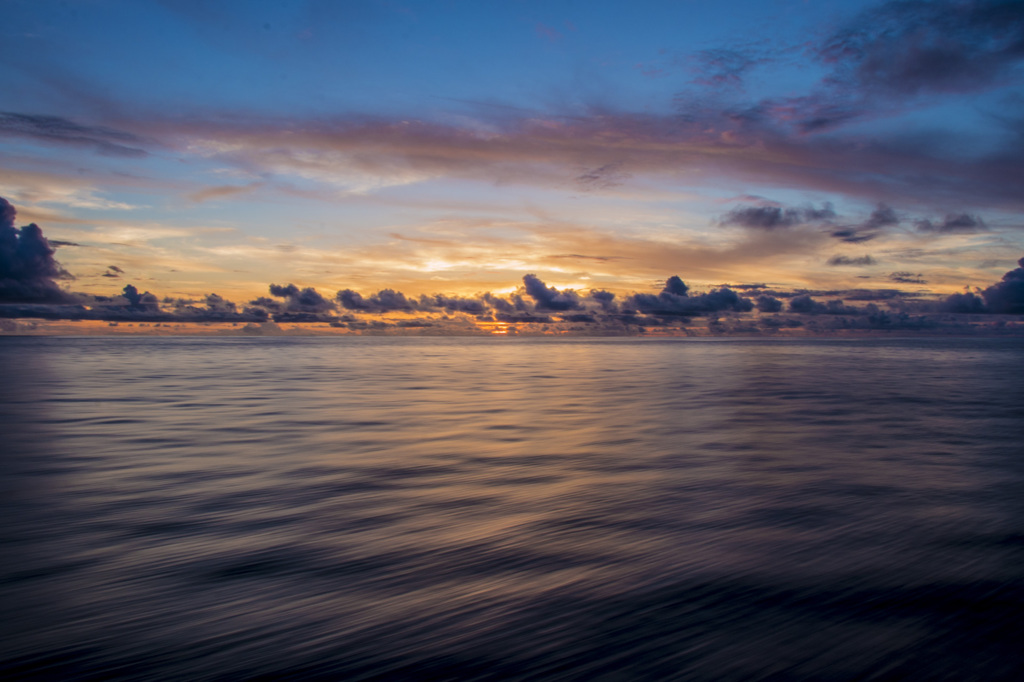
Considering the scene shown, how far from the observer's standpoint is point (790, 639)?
3.31m

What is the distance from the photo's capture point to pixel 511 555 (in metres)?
4.72

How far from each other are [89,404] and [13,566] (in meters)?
13.5

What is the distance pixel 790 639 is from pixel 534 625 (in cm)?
155

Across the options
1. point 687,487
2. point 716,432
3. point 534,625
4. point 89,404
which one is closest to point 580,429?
point 716,432

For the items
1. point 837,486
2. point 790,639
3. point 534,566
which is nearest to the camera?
point 790,639

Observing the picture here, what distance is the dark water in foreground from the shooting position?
3.17 metres

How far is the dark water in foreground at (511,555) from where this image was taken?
10.4ft

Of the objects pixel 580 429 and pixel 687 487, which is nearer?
pixel 687 487

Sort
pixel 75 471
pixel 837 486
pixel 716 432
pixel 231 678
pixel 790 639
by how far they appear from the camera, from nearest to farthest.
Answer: pixel 231 678
pixel 790 639
pixel 837 486
pixel 75 471
pixel 716 432

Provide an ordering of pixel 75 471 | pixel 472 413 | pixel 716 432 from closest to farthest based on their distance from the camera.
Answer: pixel 75 471
pixel 716 432
pixel 472 413

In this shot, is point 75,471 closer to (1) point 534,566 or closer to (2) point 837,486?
(1) point 534,566

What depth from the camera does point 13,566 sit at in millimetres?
4477

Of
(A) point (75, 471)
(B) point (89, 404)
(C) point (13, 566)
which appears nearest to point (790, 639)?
(C) point (13, 566)

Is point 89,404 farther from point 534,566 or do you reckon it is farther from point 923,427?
point 923,427
